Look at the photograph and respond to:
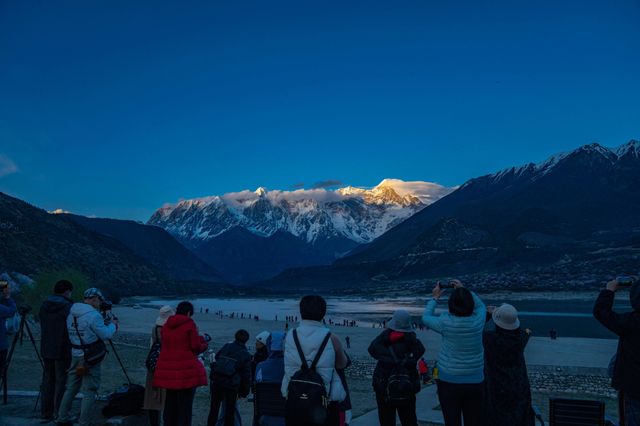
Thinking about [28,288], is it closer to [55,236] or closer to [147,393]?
[147,393]

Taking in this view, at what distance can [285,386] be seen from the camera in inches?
204

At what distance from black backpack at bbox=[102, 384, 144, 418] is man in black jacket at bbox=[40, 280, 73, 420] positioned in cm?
109

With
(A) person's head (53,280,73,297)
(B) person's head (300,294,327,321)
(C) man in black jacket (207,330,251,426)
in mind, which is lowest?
(C) man in black jacket (207,330,251,426)

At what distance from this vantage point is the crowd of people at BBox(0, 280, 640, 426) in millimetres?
5059

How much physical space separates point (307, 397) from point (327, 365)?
34 cm

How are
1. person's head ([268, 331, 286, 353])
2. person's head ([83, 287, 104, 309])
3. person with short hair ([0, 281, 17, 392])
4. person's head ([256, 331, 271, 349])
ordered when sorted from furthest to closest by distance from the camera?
person with short hair ([0, 281, 17, 392]) < person's head ([83, 287, 104, 309]) < person's head ([256, 331, 271, 349]) < person's head ([268, 331, 286, 353])

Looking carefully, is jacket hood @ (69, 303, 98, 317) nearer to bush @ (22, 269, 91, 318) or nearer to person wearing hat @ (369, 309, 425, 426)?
person wearing hat @ (369, 309, 425, 426)

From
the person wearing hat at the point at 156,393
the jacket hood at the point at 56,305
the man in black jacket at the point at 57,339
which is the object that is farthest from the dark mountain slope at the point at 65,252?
the person wearing hat at the point at 156,393

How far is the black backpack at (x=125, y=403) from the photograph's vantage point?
769cm

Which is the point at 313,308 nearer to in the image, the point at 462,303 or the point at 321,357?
the point at 321,357

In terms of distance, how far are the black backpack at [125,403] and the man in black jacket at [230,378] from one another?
1.08 meters

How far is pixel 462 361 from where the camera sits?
A: 5.96 m

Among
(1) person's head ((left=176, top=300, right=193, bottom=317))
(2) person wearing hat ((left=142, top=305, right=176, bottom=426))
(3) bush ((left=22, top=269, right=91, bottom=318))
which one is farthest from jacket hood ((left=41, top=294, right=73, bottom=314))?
(3) bush ((left=22, top=269, right=91, bottom=318))

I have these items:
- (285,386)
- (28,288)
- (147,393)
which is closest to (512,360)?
(285,386)
